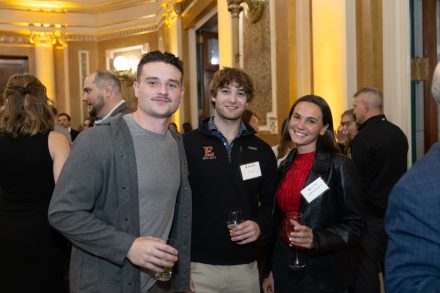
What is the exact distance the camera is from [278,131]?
4.39 meters

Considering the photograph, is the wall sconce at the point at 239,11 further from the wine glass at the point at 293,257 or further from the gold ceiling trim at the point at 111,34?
the gold ceiling trim at the point at 111,34

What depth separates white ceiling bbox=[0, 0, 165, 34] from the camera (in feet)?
29.7

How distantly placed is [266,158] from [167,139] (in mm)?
614

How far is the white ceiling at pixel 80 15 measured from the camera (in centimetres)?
904

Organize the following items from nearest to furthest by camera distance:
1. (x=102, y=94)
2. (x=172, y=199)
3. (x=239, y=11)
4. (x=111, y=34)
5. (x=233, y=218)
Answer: (x=172, y=199) < (x=233, y=218) < (x=102, y=94) < (x=239, y=11) < (x=111, y=34)

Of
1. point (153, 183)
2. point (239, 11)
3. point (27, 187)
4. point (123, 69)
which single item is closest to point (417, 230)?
point (153, 183)

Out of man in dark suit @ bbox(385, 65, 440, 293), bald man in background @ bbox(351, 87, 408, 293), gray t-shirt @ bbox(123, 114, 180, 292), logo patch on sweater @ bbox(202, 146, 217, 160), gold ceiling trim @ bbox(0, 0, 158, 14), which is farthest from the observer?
gold ceiling trim @ bbox(0, 0, 158, 14)

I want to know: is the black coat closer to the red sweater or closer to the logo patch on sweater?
the red sweater

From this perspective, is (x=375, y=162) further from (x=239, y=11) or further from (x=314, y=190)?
(x=239, y=11)

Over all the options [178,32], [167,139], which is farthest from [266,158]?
[178,32]

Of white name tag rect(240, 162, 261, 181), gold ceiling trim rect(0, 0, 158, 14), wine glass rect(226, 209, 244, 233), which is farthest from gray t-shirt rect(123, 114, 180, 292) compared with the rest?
gold ceiling trim rect(0, 0, 158, 14)

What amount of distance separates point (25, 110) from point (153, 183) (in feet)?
3.38

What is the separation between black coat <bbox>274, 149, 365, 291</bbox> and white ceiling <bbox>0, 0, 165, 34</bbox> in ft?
24.3

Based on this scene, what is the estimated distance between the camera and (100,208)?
1.57 metres
